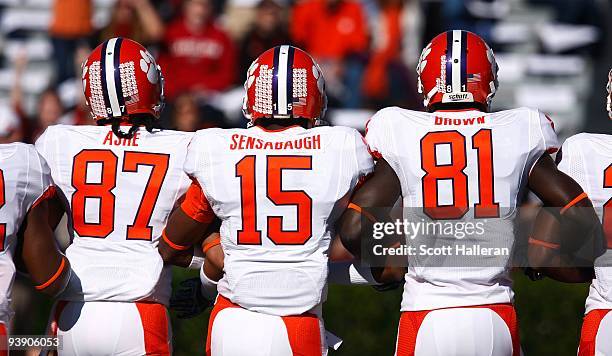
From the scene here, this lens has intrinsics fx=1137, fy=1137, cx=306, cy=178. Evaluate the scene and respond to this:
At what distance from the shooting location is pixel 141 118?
597 cm

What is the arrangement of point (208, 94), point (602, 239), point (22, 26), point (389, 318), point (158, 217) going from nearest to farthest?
point (602, 239) < point (158, 217) < point (389, 318) < point (208, 94) < point (22, 26)

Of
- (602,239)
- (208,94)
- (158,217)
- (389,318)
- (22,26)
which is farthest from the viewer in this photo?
(22,26)

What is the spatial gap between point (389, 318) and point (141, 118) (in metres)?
2.89

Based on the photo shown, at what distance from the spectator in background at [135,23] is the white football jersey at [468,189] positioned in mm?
6990

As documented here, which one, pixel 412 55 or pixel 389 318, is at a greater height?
pixel 412 55

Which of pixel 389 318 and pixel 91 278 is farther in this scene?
pixel 389 318

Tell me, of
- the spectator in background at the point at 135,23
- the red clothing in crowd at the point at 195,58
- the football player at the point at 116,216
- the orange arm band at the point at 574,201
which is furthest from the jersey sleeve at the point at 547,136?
the spectator in background at the point at 135,23

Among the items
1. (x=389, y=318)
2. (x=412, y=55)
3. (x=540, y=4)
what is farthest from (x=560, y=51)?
(x=389, y=318)

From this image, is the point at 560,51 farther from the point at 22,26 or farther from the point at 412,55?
the point at 22,26

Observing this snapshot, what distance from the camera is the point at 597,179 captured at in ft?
17.8

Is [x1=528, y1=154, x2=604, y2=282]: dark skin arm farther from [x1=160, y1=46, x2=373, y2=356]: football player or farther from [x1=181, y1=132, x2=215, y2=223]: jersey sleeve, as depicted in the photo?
[x1=181, y1=132, x2=215, y2=223]: jersey sleeve

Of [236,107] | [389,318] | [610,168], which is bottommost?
[389,318]

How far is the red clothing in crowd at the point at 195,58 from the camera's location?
1184 cm

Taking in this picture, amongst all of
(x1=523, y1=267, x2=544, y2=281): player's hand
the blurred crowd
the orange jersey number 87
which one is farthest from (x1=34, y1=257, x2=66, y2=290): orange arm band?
the blurred crowd
